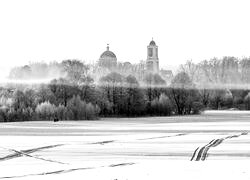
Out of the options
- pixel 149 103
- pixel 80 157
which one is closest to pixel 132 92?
pixel 149 103

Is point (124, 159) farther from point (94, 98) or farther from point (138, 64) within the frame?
point (138, 64)

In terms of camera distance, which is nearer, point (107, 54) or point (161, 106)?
point (161, 106)

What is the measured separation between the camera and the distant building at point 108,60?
14062 cm

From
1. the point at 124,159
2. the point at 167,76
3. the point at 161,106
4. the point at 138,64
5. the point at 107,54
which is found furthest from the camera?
the point at 138,64

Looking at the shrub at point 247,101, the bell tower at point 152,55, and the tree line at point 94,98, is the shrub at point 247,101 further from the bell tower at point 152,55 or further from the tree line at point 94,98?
the bell tower at point 152,55

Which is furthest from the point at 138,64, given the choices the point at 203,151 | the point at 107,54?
the point at 203,151

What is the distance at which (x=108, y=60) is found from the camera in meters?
147


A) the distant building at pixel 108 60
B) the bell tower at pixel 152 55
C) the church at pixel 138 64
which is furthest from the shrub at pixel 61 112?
the bell tower at pixel 152 55

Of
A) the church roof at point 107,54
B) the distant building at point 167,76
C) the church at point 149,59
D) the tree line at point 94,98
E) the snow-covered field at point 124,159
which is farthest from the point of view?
the church roof at point 107,54

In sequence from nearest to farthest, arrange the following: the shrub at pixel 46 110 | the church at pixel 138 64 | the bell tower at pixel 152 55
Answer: the shrub at pixel 46 110 < the church at pixel 138 64 < the bell tower at pixel 152 55

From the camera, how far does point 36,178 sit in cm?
1967

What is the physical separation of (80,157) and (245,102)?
3165 inches

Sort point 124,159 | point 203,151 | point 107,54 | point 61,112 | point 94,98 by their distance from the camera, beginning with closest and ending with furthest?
point 124,159
point 203,151
point 61,112
point 94,98
point 107,54

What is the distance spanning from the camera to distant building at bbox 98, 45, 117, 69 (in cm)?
14062
